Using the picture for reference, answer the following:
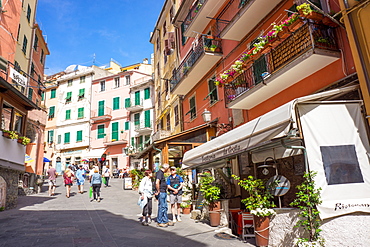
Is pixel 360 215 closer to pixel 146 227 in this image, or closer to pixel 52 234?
pixel 146 227

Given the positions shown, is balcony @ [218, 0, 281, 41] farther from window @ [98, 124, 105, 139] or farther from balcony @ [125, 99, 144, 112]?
window @ [98, 124, 105, 139]

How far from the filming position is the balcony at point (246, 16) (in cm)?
1010

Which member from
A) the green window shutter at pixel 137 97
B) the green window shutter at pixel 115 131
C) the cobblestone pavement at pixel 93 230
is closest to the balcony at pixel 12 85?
the cobblestone pavement at pixel 93 230

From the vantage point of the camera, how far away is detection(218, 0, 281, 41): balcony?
1010 centimetres

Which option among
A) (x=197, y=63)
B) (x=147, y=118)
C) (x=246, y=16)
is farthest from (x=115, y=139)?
(x=246, y=16)

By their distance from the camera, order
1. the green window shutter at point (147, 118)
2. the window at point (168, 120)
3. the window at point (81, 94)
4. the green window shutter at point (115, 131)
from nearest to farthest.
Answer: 1. the window at point (168, 120)
2. the green window shutter at point (147, 118)
3. the green window shutter at point (115, 131)
4. the window at point (81, 94)

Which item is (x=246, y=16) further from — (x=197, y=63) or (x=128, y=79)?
(x=128, y=79)

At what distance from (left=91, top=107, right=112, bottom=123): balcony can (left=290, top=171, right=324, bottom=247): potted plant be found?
3476 cm

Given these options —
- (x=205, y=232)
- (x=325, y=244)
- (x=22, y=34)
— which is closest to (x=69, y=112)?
(x=22, y=34)

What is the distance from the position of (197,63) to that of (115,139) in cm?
2476

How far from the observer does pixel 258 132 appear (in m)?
6.10

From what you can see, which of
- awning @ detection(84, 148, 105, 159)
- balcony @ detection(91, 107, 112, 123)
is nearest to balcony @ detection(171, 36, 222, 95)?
awning @ detection(84, 148, 105, 159)

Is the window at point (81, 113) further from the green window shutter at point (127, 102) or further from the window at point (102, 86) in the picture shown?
the green window shutter at point (127, 102)

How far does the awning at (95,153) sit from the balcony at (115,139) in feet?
3.95
